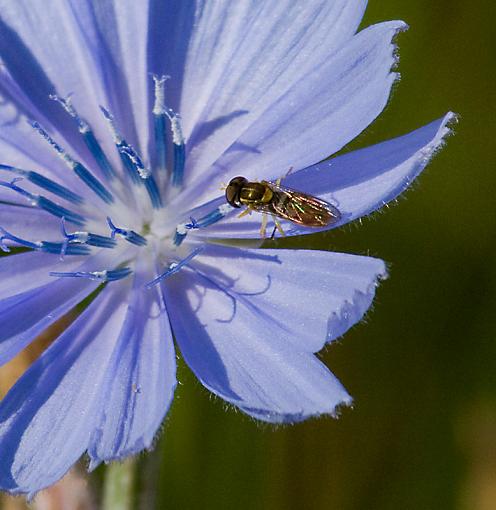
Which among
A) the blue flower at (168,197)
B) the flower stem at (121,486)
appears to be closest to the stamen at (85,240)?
the blue flower at (168,197)

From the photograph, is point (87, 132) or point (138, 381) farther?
point (87, 132)

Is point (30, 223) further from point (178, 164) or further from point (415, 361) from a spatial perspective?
point (415, 361)

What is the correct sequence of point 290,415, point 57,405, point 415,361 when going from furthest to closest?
point 415,361
point 57,405
point 290,415

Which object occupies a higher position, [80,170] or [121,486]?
[80,170]

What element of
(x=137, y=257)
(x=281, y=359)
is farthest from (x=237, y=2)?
(x=281, y=359)

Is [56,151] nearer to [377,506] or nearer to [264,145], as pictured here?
[264,145]

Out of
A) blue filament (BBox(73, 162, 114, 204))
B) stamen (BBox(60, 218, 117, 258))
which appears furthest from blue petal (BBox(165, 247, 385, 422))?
blue filament (BBox(73, 162, 114, 204))

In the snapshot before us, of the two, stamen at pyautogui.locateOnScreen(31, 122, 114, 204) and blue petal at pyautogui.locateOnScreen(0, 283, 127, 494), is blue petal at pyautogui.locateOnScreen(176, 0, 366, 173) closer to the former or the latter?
stamen at pyautogui.locateOnScreen(31, 122, 114, 204)

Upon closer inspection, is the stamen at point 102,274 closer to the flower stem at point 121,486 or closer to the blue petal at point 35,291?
the blue petal at point 35,291

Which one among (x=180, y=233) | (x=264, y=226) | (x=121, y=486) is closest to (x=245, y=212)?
(x=264, y=226)
